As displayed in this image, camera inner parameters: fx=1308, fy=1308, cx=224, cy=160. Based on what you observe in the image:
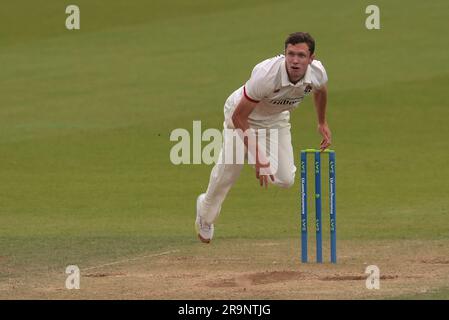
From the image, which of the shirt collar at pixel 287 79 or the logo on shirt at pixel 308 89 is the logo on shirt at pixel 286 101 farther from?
the shirt collar at pixel 287 79

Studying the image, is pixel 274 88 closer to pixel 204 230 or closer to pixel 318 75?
pixel 318 75

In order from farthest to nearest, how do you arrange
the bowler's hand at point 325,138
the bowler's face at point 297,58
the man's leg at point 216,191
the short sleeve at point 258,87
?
the man's leg at point 216,191 < the bowler's hand at point 325,138 < the short sleeve at point 258,87 < the bowler's face at point 297,58

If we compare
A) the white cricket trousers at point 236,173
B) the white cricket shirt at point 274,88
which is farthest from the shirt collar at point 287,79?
the white cricket trousers at point 236,173

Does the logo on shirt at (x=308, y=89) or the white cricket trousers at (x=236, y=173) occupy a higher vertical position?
the logo on shirt at (x=308, y=89)

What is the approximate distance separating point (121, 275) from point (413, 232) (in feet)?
13.5

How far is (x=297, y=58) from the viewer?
1144 cm

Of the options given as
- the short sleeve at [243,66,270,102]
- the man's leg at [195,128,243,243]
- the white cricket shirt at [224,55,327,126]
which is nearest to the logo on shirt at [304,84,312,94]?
the white cricket shirt at [224,55,327,126]

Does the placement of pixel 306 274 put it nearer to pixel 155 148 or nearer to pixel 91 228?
pixel 91 228

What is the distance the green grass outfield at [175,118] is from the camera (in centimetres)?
1532

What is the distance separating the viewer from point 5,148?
2195 centimetres

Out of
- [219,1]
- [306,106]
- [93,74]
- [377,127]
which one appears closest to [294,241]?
[377,127]

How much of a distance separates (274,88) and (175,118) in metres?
12.4

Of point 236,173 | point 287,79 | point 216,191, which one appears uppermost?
point 287,79

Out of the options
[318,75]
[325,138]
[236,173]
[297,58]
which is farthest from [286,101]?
[236,173]
